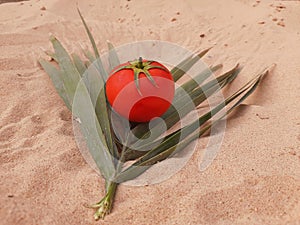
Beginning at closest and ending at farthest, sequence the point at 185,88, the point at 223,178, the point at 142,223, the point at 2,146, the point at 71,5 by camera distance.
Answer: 1. the point at 142,223
2. the point at 223,178
3. the point at 2,146
4. the point at 185,88
5. the point at 71,5

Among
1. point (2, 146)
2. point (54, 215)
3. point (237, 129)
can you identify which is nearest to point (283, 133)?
point (237, 129)

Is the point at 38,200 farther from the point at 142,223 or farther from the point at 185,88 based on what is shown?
the point at 185,88

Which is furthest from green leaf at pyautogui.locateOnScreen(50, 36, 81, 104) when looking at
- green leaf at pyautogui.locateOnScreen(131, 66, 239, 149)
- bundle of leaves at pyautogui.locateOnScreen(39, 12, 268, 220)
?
green leaf at pyautogui.locateOnScreen(131, 66, 239, 149)

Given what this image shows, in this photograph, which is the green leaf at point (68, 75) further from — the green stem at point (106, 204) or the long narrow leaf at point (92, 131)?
the green stem at point (106, 204)

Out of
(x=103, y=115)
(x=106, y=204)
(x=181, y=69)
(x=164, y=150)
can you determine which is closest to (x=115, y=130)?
(x=103, y=115)

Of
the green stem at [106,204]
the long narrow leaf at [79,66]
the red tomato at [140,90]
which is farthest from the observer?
the long narrow leaf at [79,66]

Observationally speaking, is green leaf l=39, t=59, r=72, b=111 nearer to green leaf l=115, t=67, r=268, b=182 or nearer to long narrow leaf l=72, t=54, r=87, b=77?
long narrow leaf l=72, t=54, r=87, b=77

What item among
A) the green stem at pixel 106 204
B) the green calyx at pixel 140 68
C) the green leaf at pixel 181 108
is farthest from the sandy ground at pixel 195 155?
the green calyx at pixel 140 68
